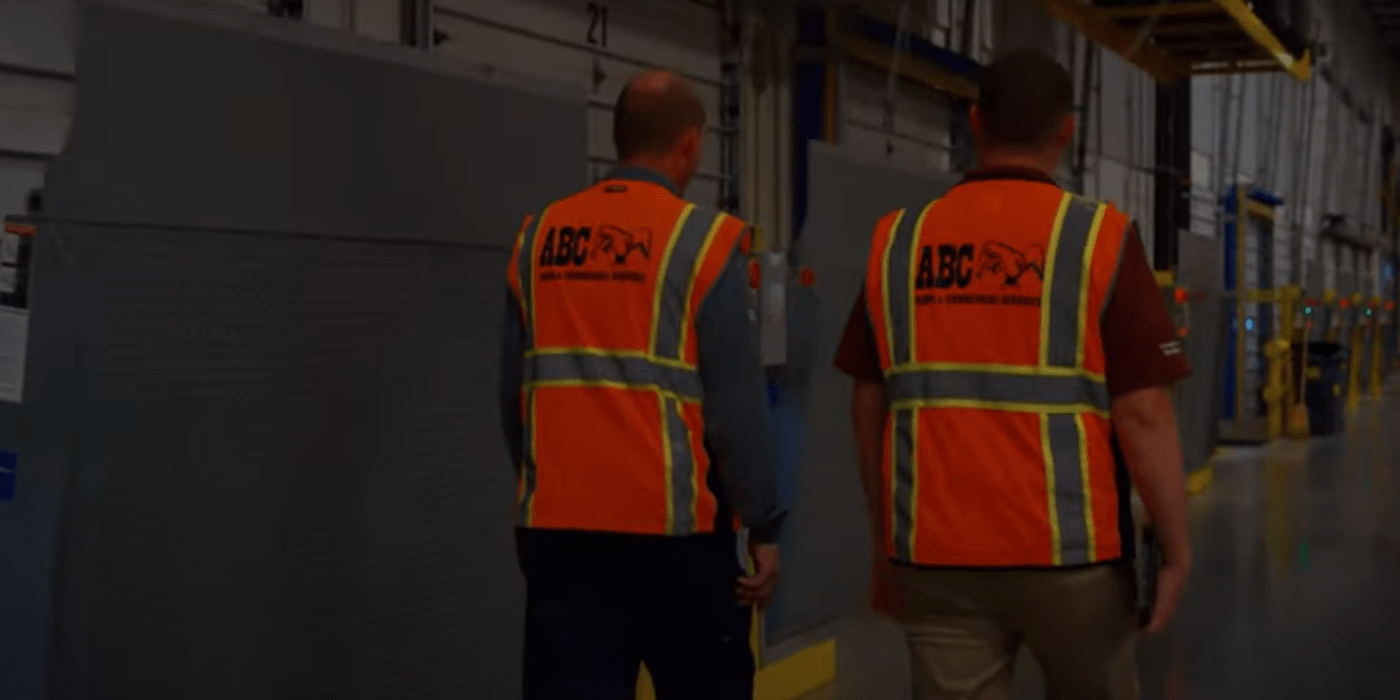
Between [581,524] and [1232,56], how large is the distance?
1334 cm

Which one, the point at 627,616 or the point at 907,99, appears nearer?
the point at 627,616

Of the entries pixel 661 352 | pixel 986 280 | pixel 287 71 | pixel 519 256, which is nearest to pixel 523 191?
pixel 287 71

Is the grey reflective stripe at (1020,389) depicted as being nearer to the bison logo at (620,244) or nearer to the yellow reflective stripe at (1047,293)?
the yellow reflective stripe at (1047,293)

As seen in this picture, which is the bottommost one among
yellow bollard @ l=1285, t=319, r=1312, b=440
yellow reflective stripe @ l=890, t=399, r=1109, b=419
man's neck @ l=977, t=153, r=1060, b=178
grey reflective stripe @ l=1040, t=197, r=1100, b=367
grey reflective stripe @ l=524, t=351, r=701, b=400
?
yellow bollard @ l=1285, t=319, r=1312, b=440

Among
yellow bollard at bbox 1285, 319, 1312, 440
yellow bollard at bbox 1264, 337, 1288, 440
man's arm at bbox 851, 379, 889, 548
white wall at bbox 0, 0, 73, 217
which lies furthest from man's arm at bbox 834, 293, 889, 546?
yellow bollard at bbox 1285, 319, 1312, 440

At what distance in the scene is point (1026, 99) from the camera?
2.38 metres

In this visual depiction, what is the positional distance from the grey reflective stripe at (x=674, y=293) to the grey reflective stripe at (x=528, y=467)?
261 mm

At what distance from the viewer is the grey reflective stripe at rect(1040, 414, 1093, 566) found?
2309mm

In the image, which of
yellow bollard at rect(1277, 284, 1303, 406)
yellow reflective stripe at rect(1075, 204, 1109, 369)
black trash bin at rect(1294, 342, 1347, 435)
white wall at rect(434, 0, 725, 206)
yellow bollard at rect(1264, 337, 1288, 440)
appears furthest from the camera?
black trash bin at rect(1294, 342, 1347, 435)

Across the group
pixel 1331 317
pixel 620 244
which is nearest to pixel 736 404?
pixel 620 244

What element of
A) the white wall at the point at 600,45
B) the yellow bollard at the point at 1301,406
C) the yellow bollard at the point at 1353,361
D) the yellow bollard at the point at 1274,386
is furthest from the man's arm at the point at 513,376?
the yellow bollard at the point at 1353,361

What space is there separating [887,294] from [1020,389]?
276 millimetres

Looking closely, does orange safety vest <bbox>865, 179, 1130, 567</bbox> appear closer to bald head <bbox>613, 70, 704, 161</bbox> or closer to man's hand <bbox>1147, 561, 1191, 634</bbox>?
man's hand <bbox>1147, 561, 1191, 634</bbox>

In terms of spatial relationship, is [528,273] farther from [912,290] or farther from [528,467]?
[912,290]
